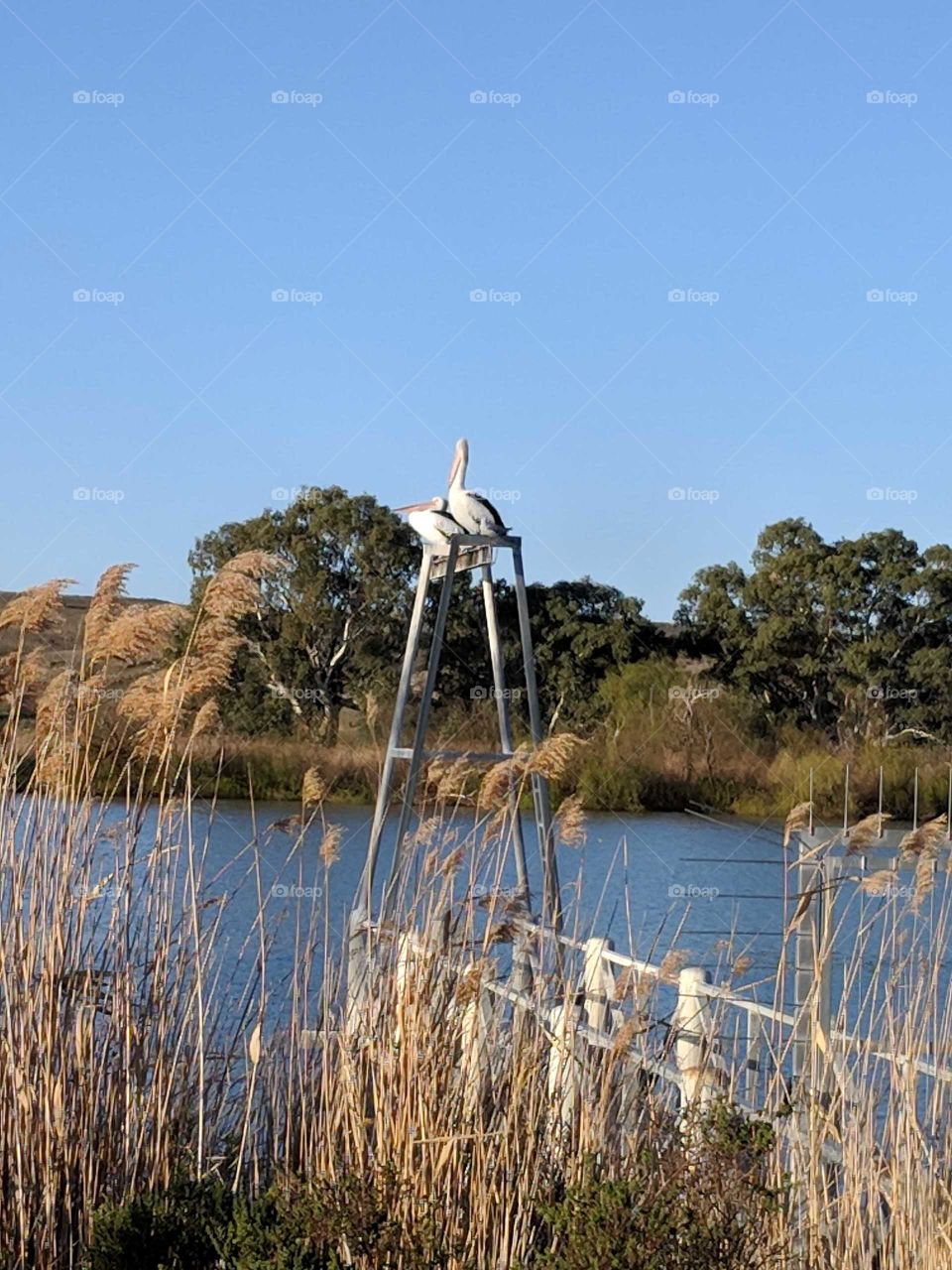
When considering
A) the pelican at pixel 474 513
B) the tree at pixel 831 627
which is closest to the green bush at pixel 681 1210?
the pelican at pixel 474 513

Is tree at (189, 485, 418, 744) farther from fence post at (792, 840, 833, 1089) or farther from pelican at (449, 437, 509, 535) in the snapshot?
fence post at (792, 840, 833, 1089)

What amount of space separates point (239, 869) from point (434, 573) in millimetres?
4903

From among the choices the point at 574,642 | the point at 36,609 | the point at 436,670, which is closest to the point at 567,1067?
the point at 36,609

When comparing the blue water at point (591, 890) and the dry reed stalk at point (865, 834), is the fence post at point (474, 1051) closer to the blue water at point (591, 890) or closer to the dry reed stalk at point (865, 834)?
the blue water at point (591, 890)

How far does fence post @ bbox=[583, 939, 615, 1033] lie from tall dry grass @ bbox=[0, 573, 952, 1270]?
2.8 inches

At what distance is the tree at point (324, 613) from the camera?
2366 centimetres

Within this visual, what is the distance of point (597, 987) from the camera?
3875 mm

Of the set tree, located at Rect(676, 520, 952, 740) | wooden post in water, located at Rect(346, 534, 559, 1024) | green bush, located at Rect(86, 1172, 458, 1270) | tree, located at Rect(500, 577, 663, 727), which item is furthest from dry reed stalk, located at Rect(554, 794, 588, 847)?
tree, located at Rect(676, 520, 952, 740)

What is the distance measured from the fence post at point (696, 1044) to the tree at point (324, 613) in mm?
18645

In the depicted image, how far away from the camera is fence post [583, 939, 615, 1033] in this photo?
329 centimetres

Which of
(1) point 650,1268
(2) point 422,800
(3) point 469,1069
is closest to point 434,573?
(2) point 422,800

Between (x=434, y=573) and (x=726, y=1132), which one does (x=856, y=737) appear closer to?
(x=434, y=573)

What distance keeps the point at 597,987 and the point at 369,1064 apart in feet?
3.63

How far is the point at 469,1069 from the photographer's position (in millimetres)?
2859
